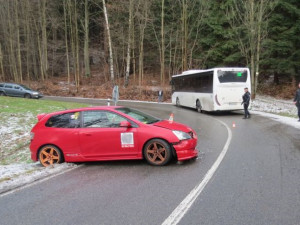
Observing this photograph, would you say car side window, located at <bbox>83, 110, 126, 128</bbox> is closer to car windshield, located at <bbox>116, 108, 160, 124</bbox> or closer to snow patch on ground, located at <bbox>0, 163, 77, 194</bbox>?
car windshield, located at <bbox>116, 108, 160, 124</bbox>

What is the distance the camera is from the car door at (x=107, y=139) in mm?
7082

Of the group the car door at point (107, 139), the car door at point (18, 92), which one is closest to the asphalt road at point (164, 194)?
the car door at point (107, 139)

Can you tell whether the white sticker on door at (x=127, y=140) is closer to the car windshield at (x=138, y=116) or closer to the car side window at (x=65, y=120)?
the car windshield at (x=138, y=116)

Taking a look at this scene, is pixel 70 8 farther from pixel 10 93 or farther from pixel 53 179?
pixel 53 179

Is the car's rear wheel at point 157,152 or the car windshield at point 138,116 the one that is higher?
the car windshield at point 138,116

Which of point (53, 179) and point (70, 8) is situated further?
point (70, 8)

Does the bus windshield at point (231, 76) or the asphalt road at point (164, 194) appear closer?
the asphalt road at point (164, 194)

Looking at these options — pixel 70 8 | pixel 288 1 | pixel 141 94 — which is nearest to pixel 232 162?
pixel 141 94

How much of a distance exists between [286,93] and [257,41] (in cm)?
798

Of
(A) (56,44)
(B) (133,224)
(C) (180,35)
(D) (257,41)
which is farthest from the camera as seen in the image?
(A) (56,44)

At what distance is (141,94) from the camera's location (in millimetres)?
34938

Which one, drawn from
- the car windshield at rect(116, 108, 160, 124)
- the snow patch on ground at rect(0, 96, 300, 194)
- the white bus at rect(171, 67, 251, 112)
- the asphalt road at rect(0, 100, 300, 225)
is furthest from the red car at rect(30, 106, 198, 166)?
the white bus at rect(171, 67, 251, 112)

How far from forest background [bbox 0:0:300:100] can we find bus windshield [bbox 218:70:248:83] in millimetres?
9629

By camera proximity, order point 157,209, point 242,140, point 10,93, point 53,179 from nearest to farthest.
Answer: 1. point 157,209
2. point 53,179
3. point 242,140
4. point 10,93
